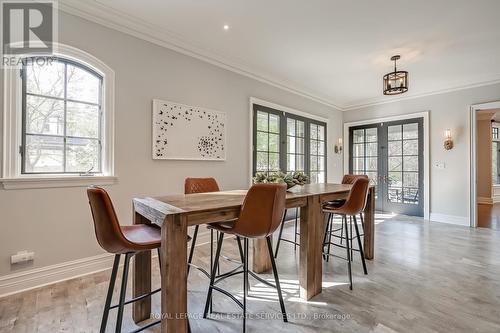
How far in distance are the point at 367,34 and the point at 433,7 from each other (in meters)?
0.69

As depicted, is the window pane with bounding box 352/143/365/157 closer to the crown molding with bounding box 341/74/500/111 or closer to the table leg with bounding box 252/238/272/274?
the crown molding with bounding box 341/74/500/111

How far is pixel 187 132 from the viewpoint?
334 centimetres

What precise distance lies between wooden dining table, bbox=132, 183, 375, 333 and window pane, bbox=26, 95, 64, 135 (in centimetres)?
143

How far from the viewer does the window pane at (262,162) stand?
4.43 meters

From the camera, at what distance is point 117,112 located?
276cm

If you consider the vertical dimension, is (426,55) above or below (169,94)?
above

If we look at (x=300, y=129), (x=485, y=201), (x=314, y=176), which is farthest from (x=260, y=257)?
(x=485, y=201)

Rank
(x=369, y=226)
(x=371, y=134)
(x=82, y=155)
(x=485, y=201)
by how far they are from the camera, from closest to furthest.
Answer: (x=82, y=155)
(x=369, y=226)
(x=371, y=134)
(x=485, y=201)

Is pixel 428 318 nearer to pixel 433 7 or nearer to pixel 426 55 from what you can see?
pixel 433 7

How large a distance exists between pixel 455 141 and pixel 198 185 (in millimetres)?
5195

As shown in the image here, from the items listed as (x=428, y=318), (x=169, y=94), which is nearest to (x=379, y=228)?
(x=428, y=318)

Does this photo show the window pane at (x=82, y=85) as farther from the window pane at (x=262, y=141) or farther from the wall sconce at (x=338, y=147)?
the wall sconce at (x=338, y=147)

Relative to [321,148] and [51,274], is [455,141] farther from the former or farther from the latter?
[51,274]

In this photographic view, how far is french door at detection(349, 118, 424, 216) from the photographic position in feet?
17.9
